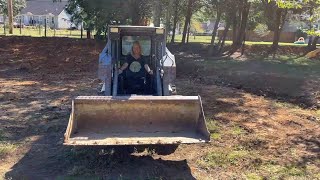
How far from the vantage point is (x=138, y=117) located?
6508 mm

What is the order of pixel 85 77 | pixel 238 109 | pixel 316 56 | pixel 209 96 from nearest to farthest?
pixel 238 109 → pixel 209 96 → pixel 85 77 → pixel 316 56

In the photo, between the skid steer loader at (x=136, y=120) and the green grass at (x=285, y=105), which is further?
the green grass at (x=285, y=105)

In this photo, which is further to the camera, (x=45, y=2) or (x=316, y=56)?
(x=45, y=2)

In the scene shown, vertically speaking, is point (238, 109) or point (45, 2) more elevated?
point (45, 2)

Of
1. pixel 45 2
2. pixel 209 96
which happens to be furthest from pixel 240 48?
pixel 45 2

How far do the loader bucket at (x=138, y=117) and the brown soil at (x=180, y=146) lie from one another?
0.42 meters

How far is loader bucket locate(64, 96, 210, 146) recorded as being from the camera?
20.7ft

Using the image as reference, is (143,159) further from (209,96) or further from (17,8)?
(17,8)

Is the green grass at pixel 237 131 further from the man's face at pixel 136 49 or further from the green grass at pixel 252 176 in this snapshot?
the man's face at pixel 136 49

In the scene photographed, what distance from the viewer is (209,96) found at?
463 inches

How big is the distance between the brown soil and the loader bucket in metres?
0.42

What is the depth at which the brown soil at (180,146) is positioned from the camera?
606cm

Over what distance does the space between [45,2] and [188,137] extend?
87.1m

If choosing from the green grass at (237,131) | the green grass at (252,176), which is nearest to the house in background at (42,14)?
the green grass at (237,131)
